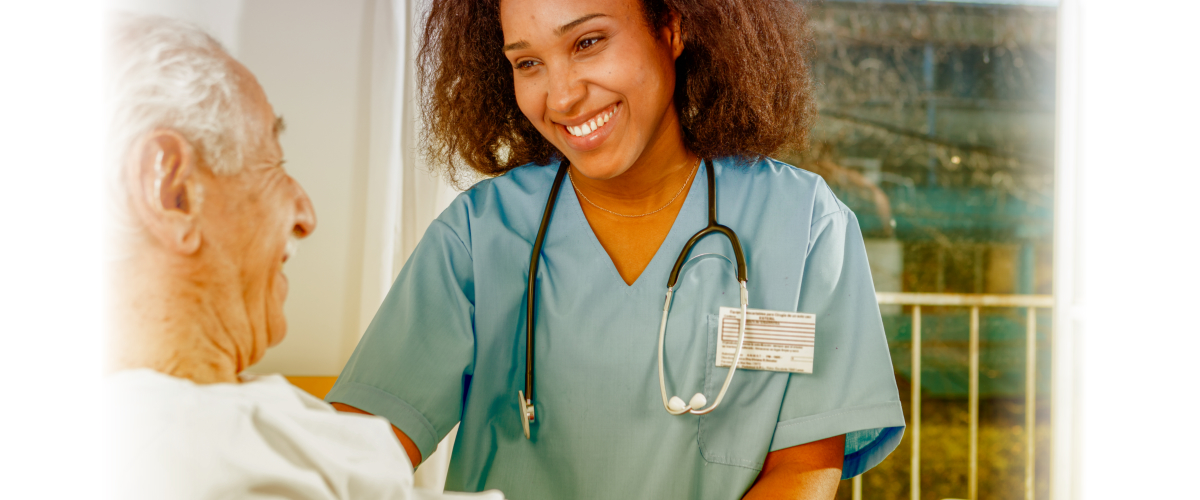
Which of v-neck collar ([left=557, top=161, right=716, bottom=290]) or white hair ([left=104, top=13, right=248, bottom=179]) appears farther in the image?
v-neck collar ([left=557, top=161, right=716, bottom=290])

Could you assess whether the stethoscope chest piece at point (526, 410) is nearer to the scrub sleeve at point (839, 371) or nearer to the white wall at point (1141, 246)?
the scrub sleeve at point (839, 371)

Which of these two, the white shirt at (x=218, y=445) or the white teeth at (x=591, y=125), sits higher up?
the white teeth at (x=591, y=125)

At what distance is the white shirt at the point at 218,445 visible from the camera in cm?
36

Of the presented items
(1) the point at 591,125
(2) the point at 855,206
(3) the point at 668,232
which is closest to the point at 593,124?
(1) the point at 591,125

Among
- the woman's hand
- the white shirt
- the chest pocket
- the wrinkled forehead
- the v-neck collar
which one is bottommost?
the woman's hand

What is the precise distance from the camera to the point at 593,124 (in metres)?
0.62

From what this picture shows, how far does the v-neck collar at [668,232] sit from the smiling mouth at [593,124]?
0.27 ft

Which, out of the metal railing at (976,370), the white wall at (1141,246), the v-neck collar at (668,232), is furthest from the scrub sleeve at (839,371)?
the metal railing at (976,370)

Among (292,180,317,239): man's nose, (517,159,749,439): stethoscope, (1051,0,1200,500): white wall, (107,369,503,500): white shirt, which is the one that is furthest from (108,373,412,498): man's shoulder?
(1051,0,1200,500): white wall

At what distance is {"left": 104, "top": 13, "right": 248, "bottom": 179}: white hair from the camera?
373 millimetres

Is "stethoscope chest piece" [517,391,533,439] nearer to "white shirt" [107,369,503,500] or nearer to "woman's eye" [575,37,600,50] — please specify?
"white shirt" [107,369,503,500]

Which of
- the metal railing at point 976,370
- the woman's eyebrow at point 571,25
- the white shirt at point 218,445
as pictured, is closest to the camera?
the white shirt at point 218,445

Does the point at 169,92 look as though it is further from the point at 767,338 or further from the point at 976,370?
the point at 976,370

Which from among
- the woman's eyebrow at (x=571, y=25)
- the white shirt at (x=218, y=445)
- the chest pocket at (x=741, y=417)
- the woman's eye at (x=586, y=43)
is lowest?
the chest pocket at (x=741, y=417)
